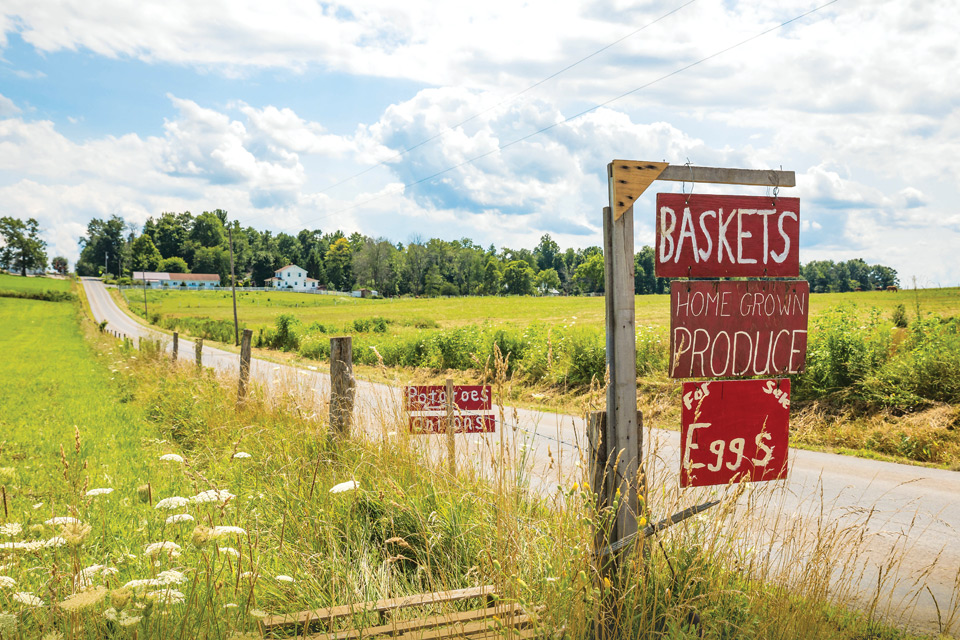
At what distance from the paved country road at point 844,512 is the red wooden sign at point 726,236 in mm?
947

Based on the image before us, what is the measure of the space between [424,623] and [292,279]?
151256mm

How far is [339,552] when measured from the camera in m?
3.65

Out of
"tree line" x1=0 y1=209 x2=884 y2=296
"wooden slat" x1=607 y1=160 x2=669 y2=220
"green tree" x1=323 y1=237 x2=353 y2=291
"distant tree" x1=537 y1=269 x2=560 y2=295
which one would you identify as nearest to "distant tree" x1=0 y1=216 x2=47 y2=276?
"tree line" x1=0 y1=209 x2=884 y2=296

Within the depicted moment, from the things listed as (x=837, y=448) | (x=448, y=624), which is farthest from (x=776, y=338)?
(x=837, y=448)

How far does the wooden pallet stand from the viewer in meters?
2.65

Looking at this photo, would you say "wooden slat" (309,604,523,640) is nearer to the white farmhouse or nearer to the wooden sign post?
the wooden sign post

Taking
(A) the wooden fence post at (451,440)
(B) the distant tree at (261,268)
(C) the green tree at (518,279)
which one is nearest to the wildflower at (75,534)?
(A) the wooden fence post at (451,440)

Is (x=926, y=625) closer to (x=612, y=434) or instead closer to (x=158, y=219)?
(x=612, y=434)

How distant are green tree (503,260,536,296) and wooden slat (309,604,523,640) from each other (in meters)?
135

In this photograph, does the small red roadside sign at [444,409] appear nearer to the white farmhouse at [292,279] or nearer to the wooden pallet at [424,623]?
the wooden pallet at [424,623]

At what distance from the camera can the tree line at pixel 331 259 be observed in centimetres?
13188

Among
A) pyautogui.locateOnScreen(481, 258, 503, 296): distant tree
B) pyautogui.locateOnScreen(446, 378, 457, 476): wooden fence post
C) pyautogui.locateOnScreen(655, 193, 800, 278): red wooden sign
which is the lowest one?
pyautogui.locateOnScreen(446, 378, 457, 476): wooden fence post

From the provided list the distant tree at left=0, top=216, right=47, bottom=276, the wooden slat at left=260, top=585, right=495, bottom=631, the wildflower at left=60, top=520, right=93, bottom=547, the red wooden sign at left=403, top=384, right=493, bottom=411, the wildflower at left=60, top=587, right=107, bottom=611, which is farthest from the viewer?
the distant tree at left=0, top=216, right=47, bottom=276

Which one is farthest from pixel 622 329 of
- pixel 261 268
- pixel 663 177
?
pixel 261 268
